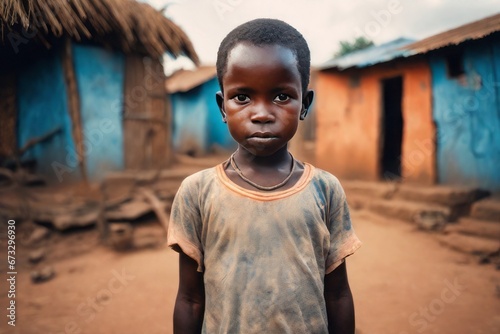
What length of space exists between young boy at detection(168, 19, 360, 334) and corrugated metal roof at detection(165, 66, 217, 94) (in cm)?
1144

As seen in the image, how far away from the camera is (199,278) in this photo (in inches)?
45.5

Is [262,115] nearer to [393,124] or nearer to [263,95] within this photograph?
[263,95]

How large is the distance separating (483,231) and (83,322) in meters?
4.87

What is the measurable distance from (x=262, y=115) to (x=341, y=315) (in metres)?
0.71

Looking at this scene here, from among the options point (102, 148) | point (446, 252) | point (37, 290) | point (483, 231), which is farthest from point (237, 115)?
point (102, 148)

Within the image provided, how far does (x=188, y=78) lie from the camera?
14.4 meters

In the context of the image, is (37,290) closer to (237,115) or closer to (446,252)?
(237,115)

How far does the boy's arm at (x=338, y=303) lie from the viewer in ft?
3.85

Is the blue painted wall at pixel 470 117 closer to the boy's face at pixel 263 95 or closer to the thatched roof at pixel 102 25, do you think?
the thatched roof at pixel 102 25

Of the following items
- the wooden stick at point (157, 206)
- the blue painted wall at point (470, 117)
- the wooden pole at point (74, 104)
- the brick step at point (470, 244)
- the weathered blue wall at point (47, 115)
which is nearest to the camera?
the brick step at point (470, 244)

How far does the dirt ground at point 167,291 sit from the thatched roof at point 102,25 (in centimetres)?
250

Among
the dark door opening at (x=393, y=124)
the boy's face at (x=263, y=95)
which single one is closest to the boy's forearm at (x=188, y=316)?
the boy's face at (x=263, y=95)

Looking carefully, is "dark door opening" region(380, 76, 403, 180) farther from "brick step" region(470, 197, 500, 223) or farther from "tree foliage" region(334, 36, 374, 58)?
"tree foliage" region(334, 36, 374, 58)

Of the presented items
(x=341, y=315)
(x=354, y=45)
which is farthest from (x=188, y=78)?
(x=341, y=315)
